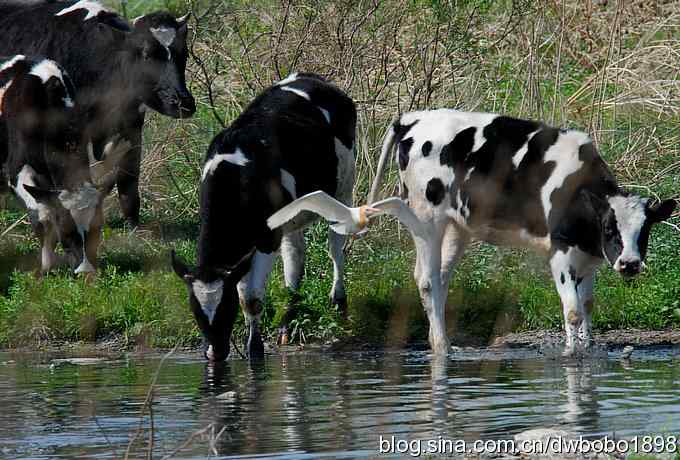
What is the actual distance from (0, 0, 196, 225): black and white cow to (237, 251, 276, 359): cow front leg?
356 centimetres

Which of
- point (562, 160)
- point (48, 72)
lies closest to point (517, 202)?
point (562, 160)

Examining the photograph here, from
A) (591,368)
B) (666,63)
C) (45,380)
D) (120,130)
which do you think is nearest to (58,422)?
A: (45,380)

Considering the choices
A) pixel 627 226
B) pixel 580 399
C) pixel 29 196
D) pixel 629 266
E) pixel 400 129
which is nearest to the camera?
pixel 580 399

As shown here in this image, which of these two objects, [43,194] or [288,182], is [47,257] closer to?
[43,194]

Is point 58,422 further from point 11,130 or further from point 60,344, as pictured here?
point 11,130

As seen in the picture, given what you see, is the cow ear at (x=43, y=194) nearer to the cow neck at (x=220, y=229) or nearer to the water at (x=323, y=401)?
the water at (x=323, y=401)

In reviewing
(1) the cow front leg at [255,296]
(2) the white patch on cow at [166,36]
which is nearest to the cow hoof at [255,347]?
(1) the cow front leg at [255,296]

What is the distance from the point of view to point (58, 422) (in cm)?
852

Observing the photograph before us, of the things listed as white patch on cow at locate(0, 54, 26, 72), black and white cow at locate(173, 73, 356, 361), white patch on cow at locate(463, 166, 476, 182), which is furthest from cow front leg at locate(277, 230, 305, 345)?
white patch on cow at locate(0, 54, 26, 72)

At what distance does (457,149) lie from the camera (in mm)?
11375

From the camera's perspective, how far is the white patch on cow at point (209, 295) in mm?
10961

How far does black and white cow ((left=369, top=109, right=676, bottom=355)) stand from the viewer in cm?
1055

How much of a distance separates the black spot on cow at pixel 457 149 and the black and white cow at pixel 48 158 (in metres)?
3.77

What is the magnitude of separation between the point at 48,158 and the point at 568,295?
5834mm
